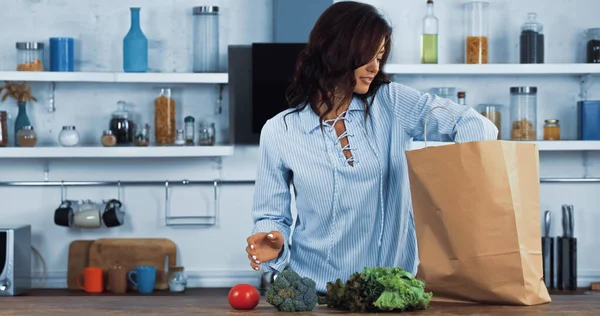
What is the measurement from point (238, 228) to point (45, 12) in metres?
1.32

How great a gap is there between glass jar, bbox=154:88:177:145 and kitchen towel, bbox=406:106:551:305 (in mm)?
2327

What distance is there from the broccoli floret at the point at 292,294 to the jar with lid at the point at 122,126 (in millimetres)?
2322

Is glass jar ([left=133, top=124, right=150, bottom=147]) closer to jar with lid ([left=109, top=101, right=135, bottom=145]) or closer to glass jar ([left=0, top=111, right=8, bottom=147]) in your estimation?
jar with lid ([left=109, top=101, right=135, bottom=145])

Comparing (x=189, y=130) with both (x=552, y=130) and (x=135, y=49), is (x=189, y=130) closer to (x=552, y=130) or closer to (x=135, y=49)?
(x=135, y=49)

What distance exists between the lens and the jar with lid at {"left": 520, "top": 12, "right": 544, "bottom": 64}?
4.02 m

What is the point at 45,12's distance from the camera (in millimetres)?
4062

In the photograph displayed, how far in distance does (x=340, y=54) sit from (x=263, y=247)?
1.52 feet

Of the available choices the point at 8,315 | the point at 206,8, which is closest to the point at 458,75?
the point at 206,8

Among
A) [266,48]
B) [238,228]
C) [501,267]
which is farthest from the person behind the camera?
[238,228]

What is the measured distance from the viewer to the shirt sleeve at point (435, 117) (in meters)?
1.97

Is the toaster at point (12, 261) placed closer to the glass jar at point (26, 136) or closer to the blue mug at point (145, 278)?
the glass jar at point (26, 136)

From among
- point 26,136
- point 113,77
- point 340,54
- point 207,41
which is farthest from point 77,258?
point 340,54

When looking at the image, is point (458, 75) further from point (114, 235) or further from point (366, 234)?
point (366, 234)

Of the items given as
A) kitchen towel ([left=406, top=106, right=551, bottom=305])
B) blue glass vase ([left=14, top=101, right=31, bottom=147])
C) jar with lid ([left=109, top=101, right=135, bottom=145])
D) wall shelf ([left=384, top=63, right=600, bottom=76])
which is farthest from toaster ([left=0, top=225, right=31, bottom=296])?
kitchen towel ([left=406, top=106, right=551, bottom=305])
